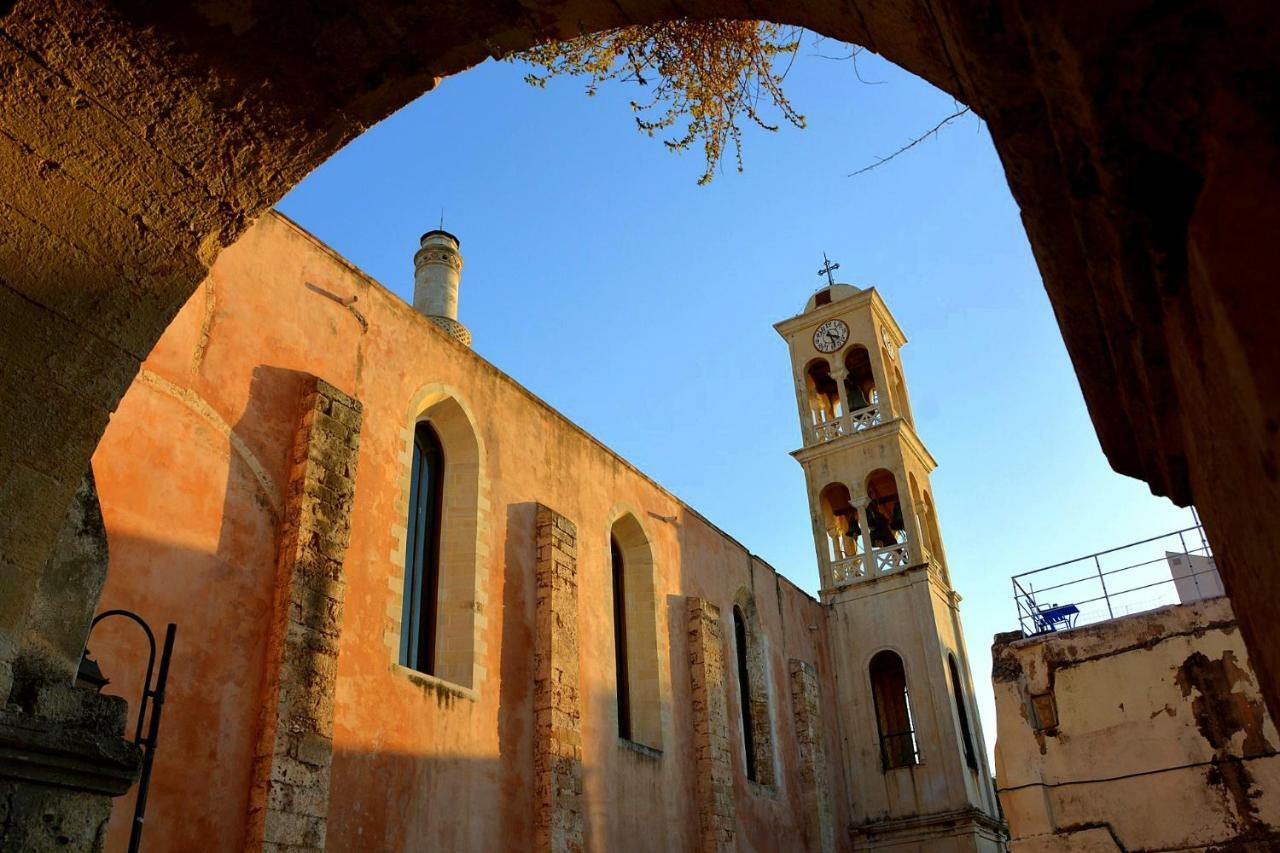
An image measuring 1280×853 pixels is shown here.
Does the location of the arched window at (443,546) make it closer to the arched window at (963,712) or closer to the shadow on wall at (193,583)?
the shadow on wall at (193,583)

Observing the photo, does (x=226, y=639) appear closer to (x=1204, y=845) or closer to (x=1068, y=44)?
(x=1068, y=44)

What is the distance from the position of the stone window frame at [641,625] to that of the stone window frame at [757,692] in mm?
2400

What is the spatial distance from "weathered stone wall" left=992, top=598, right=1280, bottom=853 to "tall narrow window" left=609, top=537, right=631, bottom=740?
202 inches

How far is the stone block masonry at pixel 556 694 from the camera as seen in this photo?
1080 centimetres

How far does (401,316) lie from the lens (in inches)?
437

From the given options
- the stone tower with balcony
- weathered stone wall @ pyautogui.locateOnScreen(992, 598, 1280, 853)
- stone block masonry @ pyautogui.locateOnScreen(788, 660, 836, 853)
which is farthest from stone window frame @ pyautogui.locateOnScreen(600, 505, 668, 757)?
the stone tower with balcony

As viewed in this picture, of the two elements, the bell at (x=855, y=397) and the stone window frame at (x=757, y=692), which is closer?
the stone window frame at (x=757, y=692)

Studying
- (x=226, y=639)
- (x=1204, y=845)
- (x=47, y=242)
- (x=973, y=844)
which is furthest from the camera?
(x=973, y=844)

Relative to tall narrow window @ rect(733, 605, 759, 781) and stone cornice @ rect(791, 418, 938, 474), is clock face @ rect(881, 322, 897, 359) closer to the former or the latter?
stone cornice @ rect(791, 418, 938, 474)

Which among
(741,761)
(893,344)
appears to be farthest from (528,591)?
(893,344)

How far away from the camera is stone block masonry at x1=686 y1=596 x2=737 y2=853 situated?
45.4 feet

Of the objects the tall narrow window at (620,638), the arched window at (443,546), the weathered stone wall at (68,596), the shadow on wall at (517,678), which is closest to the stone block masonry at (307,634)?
the arched window at (443,546)

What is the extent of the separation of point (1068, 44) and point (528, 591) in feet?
35.9

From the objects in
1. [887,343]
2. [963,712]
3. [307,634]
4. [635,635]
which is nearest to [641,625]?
[635,635]
